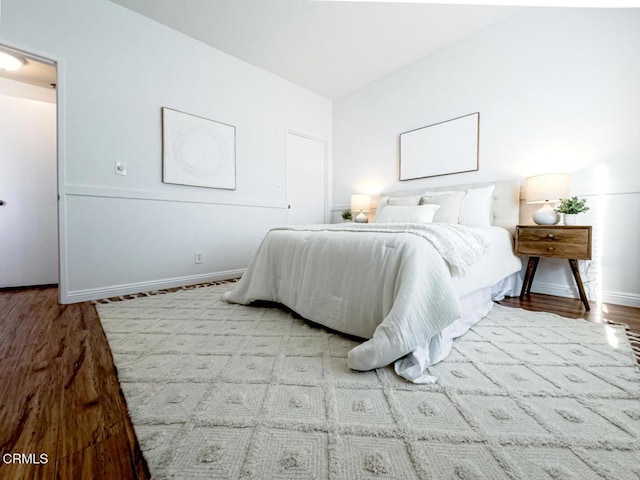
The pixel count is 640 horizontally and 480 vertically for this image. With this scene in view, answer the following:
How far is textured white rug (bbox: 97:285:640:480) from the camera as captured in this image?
707 millimetres

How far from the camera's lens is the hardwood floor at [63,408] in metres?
0.71

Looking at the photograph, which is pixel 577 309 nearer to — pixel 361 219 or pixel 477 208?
pixel 477 208

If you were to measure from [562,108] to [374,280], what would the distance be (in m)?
2.52

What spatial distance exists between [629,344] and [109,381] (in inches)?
97.0

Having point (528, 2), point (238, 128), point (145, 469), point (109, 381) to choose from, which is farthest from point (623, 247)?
point (238, 128)

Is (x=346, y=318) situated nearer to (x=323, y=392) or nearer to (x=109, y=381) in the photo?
(x=323, y=392)

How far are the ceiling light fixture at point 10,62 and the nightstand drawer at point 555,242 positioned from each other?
4661 mm

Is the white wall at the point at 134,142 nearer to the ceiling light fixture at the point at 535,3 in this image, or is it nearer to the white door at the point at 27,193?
the white door at the point at 27,193

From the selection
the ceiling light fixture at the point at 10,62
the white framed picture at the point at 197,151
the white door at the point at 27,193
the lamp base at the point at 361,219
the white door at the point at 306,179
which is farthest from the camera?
the white door at the point at 306,179

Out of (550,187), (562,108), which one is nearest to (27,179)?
(550,187)

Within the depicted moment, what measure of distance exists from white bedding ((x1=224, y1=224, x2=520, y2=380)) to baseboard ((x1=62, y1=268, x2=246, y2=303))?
1.03 metres

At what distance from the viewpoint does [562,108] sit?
7.97ft

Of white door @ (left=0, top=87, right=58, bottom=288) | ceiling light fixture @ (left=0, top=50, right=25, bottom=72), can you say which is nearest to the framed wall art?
ceiling light fixture @ (left=0, top=50, right=25, bottom=72)

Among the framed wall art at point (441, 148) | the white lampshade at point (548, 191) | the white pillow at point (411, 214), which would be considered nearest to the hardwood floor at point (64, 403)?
the white lampshade at point (548, 191)
